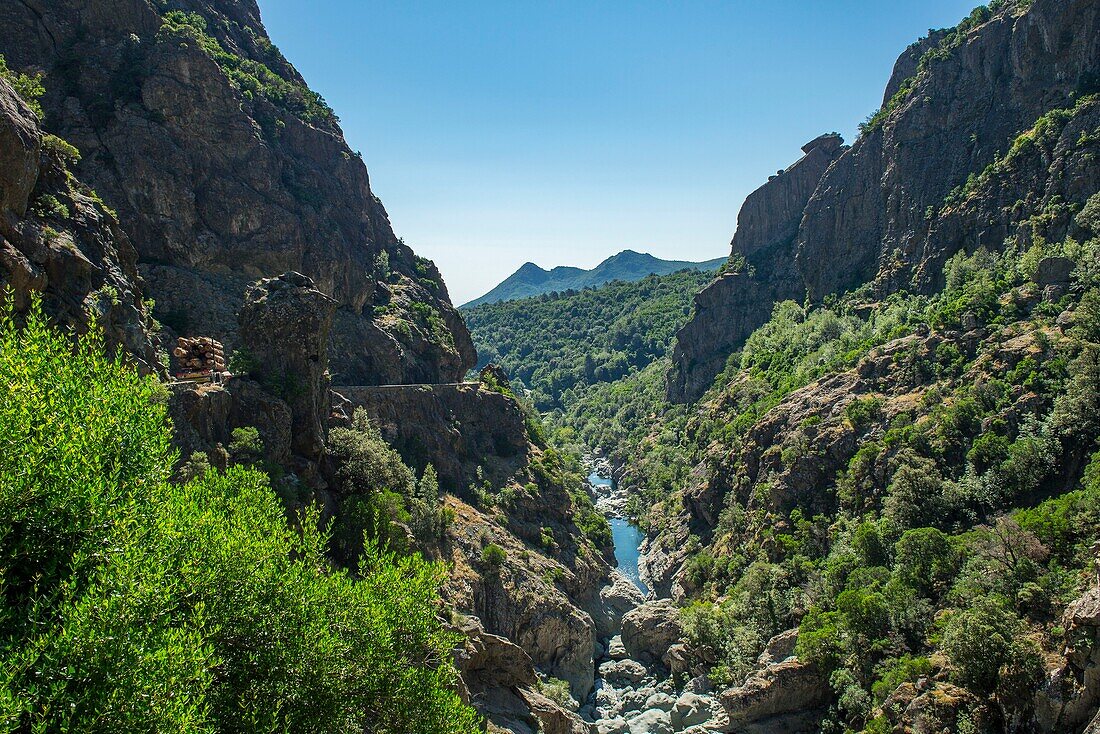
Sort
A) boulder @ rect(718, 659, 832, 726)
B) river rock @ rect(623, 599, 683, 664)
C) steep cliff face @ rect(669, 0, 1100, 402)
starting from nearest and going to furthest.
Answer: boulder @ rect(718, 659, 832, 726) < river rock @ rect(623, 599, 683, 664) < steep cliff face @ rect(669, 0, 1100, 402)

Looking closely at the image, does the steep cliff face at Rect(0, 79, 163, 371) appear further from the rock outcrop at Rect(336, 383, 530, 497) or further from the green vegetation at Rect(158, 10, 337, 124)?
the green vegetation at Rect(158, 10, 337, 124)

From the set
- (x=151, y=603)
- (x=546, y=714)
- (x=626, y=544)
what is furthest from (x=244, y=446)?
(x=626, y=544)

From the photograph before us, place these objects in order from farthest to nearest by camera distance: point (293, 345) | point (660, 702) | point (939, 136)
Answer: point (939, 136) → point (660, 702) → point (293, 345)

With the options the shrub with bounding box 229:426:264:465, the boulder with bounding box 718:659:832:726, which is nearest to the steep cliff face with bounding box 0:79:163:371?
the shrub with bounding box 229:426:264:465

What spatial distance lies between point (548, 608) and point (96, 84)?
61.4 meters

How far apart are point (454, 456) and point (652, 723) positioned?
28.3m

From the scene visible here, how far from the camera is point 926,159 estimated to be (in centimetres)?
9650

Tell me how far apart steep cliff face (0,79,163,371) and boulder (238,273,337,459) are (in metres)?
5.61

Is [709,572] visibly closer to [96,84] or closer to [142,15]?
[96,84]

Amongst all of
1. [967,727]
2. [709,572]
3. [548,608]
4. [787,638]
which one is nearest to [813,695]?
[787,638]

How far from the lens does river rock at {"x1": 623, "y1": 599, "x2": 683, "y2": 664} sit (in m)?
58.9

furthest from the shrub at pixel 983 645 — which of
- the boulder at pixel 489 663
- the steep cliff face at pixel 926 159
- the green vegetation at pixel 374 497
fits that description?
the steep cliff face at pixel 926 159

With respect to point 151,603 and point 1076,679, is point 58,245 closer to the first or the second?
point 151,603

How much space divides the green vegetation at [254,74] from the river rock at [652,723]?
2893 inches
